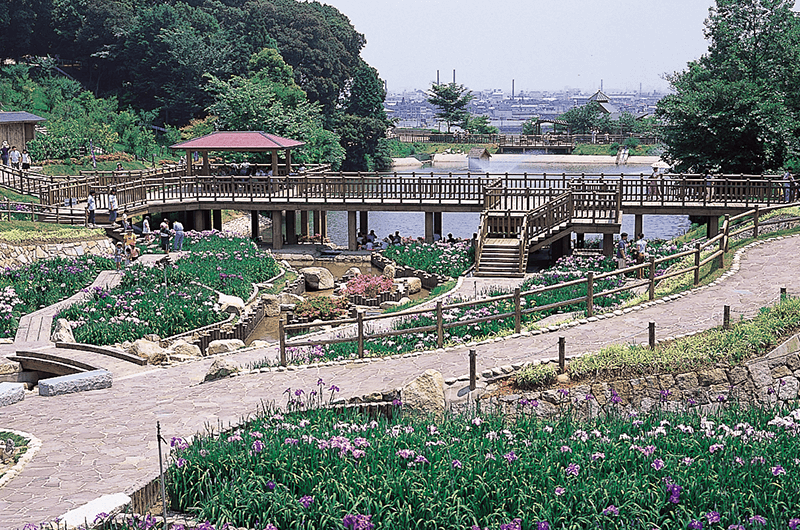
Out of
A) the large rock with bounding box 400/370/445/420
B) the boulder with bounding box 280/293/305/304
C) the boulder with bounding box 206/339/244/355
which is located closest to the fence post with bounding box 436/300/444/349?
the large rock with bounding box 400/370/445/420

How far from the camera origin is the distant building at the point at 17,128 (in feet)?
145

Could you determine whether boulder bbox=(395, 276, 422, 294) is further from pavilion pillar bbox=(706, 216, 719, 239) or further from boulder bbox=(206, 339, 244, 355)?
pavilion pillar bbox=(706, 216, 719, 239)

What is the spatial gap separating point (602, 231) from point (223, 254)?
12.2 meters

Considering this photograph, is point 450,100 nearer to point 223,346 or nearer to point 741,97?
point 741,97

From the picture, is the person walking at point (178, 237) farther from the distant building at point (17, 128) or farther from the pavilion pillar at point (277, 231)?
the distant building at point (17, 128)

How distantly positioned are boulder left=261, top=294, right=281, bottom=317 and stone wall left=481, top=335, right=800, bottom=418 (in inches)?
493

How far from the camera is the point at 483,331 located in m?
18.4

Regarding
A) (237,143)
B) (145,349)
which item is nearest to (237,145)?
(237,143)

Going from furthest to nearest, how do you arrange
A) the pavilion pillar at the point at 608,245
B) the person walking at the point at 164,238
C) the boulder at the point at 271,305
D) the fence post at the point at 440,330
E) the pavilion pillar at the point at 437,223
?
the pavilion pillar at the point at 437,223, the pavilion pillar at the point at 608,245, the person walking at the point at 164,238, the boulder at the point at 271,305, the fence post at the point at 440,330

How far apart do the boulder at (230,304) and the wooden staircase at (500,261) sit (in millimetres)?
7426

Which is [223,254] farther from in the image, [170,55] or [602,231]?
[170,55]

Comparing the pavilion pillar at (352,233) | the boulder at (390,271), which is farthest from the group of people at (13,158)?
the boulder at (390,271)

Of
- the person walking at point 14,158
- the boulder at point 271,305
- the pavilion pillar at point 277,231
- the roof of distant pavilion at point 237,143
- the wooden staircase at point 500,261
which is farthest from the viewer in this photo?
the person walking at point 14,158

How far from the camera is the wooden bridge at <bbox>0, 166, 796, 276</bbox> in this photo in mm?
29891
